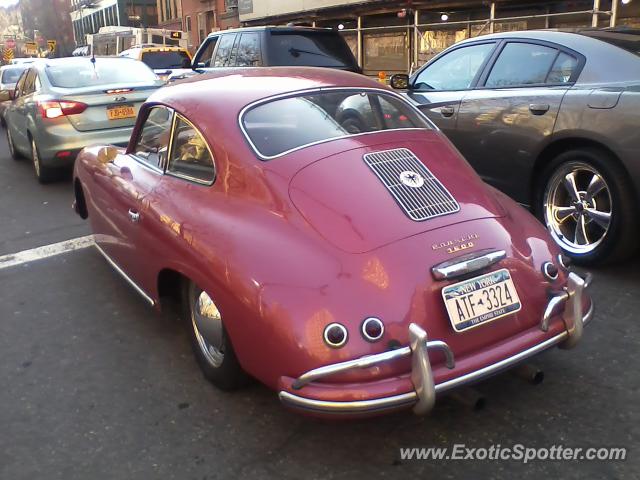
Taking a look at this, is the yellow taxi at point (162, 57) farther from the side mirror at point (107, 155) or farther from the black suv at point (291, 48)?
the side mirror at point (107, 155)

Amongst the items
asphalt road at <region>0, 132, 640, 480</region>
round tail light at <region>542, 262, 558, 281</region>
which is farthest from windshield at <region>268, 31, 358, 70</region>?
round tail light at <region>542, 262, 558, 281</region>

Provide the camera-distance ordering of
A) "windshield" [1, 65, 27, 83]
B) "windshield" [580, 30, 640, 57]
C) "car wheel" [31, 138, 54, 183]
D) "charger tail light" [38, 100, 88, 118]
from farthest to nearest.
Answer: "windshield" [1, 65, 27, 83] → "car wheel" [31, 138, 54, 183] → "charger tail light" [38, 100, 88, 118] → "windshield" [580, 30, 640, 57]

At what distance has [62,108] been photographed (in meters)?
7.74

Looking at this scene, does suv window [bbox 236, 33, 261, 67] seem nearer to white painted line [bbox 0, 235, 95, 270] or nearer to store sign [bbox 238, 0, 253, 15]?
white painted line [bbox 0, 235, 95, 270]

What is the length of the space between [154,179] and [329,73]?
124 centimetres

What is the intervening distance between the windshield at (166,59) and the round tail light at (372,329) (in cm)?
1538

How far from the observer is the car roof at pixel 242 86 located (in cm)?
343

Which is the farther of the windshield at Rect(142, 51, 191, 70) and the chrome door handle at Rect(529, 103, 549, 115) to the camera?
the windshield at Rect(142, 51, 191, 70)

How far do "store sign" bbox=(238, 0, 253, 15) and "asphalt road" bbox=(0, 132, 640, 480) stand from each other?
28.0 m

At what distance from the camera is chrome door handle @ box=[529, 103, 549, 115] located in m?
4.66

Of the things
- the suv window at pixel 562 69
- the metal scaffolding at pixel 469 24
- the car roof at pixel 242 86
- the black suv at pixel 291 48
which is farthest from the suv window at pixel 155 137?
the metal scaffolding at pixel 469 24

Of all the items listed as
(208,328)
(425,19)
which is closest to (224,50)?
(208,328)

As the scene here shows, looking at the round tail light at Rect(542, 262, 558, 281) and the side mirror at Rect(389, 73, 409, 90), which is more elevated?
the side mirror at Rect(389, 73, 409, 90)

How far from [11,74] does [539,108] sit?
17536mm
